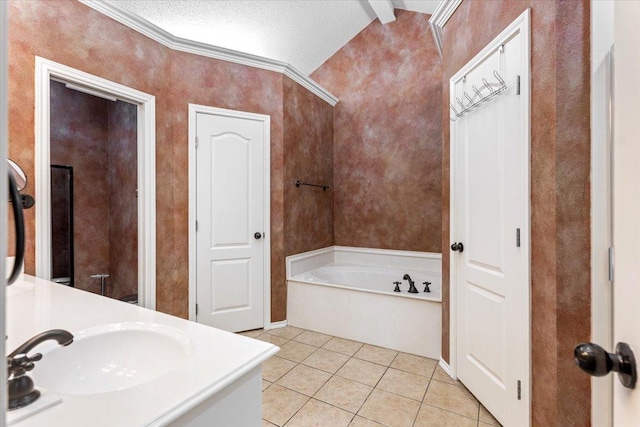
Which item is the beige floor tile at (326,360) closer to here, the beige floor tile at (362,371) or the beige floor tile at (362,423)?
the beige floor tile at (362,371)

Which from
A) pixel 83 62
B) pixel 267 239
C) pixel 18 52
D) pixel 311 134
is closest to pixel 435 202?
pixel 311 134

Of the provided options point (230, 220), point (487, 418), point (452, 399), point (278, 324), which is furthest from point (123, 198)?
point (487, 418)

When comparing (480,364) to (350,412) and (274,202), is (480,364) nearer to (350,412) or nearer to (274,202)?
(350,412)

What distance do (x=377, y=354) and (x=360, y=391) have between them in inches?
23.1

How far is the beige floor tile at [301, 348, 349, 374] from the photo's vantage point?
2.42 m

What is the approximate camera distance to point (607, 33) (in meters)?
1.11

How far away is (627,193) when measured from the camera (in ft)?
1.66

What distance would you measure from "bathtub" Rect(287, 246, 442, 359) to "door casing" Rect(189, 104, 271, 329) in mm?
255

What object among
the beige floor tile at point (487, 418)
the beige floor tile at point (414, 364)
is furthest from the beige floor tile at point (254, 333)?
the beige floor tile at point (487, 418)

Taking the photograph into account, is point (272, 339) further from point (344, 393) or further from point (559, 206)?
point (559, 206)

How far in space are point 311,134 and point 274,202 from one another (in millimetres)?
1043

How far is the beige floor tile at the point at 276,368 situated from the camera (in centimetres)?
229

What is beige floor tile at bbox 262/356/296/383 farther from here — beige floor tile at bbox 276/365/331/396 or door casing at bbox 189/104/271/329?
door casing at bbox 189/104/271/329

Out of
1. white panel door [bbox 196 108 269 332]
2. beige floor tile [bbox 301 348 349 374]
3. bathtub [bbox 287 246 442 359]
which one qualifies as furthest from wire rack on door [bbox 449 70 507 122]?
beige floor tile [bbox 301 348 349 374]
